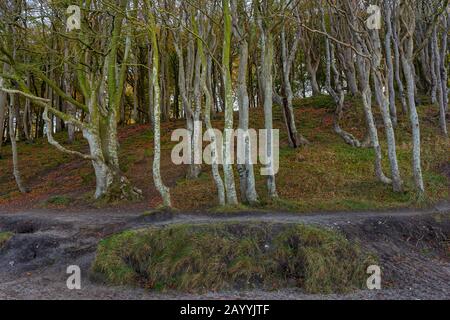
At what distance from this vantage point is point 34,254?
9875mm

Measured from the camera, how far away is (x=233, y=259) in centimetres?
889

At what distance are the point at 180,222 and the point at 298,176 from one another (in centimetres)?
678

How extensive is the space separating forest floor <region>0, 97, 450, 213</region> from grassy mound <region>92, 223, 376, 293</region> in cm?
324

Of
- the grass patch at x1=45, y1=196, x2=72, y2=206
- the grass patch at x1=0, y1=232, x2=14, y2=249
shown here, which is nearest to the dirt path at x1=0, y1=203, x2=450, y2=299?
the grass patch at x1=0, y1=232, x2=14, y2=249

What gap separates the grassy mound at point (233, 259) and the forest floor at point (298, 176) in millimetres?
3244

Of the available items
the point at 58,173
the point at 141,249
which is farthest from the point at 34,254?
the point at 58,173

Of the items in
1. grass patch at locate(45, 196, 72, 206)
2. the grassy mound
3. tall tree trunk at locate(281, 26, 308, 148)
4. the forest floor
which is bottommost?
the grassy mound

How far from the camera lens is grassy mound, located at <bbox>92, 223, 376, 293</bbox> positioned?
27.3 ft

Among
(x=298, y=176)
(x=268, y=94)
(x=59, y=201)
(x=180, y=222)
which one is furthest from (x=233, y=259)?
(x=59, y=201)

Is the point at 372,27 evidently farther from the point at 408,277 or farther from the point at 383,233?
the point at 408,277

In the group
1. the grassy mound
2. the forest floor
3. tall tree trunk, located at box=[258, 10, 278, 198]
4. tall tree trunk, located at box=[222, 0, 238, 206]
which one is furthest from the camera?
tall tree trunk, located at box=[258, 10, 278, 198]

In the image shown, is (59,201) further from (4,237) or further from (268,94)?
(268,94)

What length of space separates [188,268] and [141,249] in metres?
1.40

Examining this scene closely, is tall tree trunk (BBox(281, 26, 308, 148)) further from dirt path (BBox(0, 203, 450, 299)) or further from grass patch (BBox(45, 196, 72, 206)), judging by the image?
grass patch (BBox(45, 196, 72, 206))
